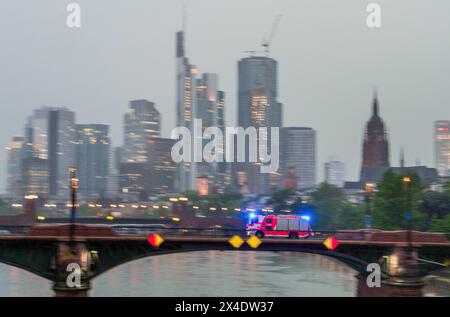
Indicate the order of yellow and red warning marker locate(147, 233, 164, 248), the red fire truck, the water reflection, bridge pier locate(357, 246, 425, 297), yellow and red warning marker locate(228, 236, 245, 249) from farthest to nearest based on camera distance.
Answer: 1. the water reflection
2. the red fire truck
3. bridge pier locate(357, 246, 425, 297)
4. yellow and red warning marker locate(147, 233, 164, 248)
5. yellow and red warning marker locate(228, 236, 245, 249)

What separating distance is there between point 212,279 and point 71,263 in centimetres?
4069

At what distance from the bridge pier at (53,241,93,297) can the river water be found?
71.3ft

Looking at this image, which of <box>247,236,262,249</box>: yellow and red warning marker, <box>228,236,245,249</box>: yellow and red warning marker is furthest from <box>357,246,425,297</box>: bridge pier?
<box>228,236,245,249</box>: yellow and red warning marker

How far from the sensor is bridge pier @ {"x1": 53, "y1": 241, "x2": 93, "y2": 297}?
4609 centimetres

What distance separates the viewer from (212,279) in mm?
83875

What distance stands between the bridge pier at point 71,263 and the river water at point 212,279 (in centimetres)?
2174

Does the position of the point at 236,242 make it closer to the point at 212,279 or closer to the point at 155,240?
the point at 155,240

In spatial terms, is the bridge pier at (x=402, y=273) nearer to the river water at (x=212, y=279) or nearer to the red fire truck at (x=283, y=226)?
the red fire truck at (x=283, y=226)

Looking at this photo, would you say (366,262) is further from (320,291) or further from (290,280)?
(290,280)

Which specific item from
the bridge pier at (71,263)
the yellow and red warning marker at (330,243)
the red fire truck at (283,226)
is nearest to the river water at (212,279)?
the red fire truck at (283,226)

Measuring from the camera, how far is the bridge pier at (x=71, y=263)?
46094 millimetres

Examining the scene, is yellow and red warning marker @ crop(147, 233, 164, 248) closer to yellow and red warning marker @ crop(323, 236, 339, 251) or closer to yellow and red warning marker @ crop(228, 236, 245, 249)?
yellow and red warning marker @ crop(228, 236, 245, 249)
